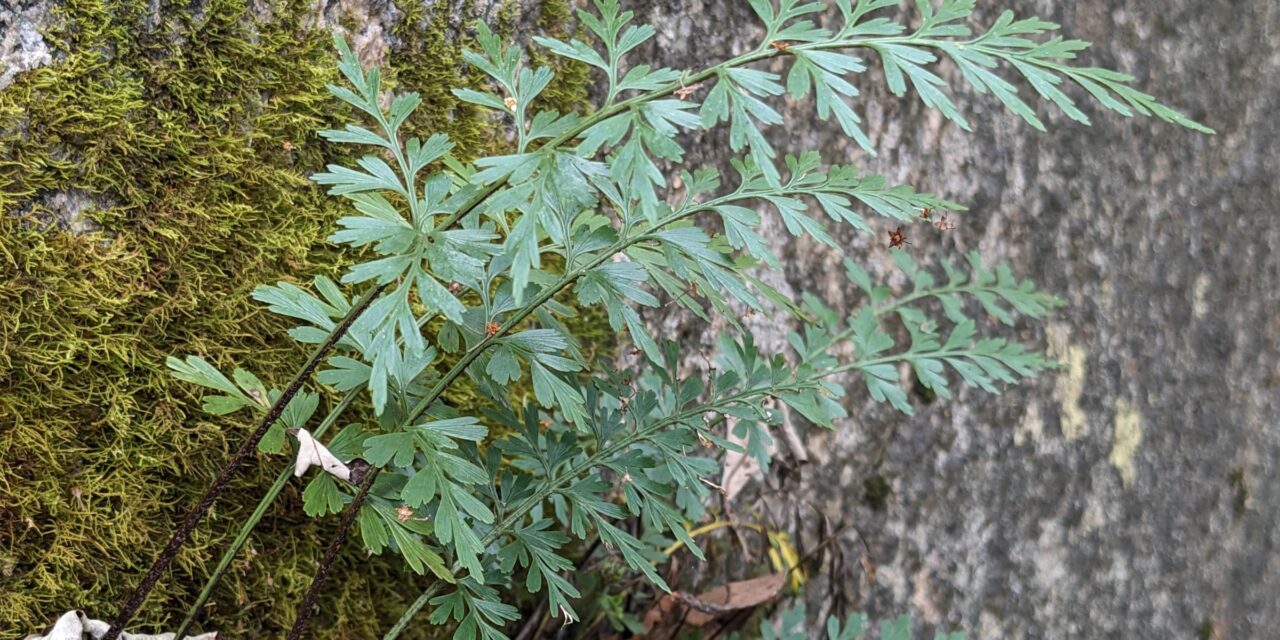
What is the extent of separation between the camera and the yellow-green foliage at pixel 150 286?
134cm

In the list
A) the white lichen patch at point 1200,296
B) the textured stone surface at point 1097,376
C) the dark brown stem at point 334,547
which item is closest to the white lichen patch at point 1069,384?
the textured stone surface at point 1097,376

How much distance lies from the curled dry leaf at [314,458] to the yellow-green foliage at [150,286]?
370 mm

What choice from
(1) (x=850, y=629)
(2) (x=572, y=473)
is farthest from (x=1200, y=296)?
(2) (x=572, y=473)

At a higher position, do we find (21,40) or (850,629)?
(21,40)

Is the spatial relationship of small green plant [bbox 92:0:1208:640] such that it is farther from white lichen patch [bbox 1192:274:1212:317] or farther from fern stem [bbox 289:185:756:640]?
white lichen patch [bbox 1192:274:1212:317]

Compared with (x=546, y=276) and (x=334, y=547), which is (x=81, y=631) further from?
(x=546, y=276)

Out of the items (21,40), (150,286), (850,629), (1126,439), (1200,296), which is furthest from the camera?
(1200,296)

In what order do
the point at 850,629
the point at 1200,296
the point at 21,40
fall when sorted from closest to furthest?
the point at 21,40, the point at 850,629, the point at 1200,296

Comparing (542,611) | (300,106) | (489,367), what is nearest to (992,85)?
(489,367)

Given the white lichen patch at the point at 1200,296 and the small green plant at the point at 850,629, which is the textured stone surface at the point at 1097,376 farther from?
the small green plant at the point at 850,629

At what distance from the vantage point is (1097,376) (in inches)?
106

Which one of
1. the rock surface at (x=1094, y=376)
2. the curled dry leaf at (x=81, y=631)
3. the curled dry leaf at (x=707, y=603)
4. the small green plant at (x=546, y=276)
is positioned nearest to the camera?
the small green plant at (x=546, y=276)

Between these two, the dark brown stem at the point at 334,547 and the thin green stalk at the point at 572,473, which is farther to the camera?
the thin green stalk at the point at 572,473

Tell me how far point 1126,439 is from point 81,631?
8.57 ft
